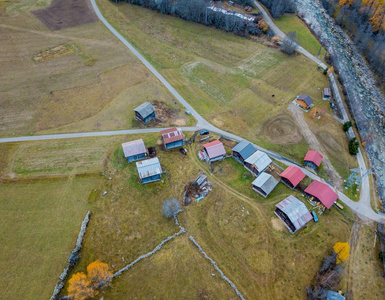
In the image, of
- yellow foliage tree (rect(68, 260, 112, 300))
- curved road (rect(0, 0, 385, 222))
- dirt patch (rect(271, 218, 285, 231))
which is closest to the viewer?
yellow foliage tree (rect(68, 260, 112, 300))

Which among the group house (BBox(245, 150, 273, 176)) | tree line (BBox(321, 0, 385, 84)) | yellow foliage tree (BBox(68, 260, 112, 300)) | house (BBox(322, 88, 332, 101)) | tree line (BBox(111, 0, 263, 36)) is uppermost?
tree line (BBox(321, 0, 385, 84))

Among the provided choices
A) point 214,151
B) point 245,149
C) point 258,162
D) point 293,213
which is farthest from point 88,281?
point 245,149

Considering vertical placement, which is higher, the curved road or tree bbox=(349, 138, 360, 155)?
tree bbox=(349, 138, 360, 155)

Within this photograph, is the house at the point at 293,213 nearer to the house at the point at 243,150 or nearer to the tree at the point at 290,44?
the house at the point at 243,150

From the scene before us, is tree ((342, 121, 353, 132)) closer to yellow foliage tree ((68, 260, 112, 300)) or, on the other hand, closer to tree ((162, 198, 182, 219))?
tree ((162, 198, 182, 219))

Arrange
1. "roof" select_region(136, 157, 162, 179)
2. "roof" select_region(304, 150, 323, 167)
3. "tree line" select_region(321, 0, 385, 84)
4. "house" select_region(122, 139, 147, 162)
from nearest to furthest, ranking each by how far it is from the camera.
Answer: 1. "roof" select_region(136, 157, 162, 179)
2. "house" select_region(122, 139, 147, 162)
3. "roof" select_region(304, 150, 323, 167)
4. "tree line" select_region(321, 0, 385, 84)

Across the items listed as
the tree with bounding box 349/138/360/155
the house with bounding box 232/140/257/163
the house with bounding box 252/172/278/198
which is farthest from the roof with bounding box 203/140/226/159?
the tree with bounding box 349/138/360/155

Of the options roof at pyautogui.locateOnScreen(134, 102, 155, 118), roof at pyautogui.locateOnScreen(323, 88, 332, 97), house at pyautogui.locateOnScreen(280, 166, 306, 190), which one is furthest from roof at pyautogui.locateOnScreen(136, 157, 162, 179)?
roof at pyautogui.locateOnScreen(323, 88, 332, 97)

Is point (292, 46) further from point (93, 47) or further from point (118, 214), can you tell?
point (118, 214)

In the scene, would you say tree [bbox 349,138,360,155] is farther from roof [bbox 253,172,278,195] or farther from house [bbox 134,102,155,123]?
house [bbox 134,102,155,123]

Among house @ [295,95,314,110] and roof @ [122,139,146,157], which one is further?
house @ [295,95,314,110]
